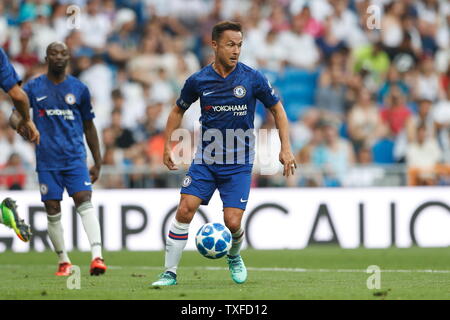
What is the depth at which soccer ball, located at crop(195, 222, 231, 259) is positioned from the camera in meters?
9.41

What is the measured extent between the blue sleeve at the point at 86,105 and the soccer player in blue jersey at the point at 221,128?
2085 mm

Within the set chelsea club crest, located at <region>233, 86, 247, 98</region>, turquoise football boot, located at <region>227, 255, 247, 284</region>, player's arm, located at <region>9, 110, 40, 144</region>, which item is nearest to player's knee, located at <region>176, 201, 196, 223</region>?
turquoise football boot, located at <region>227, 255, 247, 284</region>

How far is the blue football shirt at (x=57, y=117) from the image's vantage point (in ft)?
37.5

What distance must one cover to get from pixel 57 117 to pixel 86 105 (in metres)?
0.36

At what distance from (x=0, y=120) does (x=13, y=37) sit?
2.76 m

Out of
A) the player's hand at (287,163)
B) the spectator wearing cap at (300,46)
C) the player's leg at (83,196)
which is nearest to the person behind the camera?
the player's hand at (287,163)

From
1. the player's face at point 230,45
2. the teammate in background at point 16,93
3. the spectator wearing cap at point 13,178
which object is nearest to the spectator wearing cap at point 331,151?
the spectator wearing cap at point 13,178

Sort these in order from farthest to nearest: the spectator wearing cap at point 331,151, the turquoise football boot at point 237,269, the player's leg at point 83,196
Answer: the spectator wearing cap at point 331,151, the player's leg at point 83,196, the turquoise football boot at point 237,269

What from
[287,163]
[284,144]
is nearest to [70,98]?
[284,144]

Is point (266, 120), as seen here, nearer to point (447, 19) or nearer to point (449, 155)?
point (449, 155)

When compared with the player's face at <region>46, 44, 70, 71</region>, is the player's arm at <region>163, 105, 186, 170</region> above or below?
below

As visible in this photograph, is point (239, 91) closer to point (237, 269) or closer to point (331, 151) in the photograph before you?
point (237, 269)

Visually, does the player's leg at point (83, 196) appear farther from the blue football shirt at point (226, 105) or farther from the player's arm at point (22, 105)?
the blue football shirt at point (226, 105)

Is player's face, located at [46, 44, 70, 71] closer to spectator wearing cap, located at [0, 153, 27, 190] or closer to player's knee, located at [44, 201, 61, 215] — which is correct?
player's knee, located at [44, 201, 61, 215]
